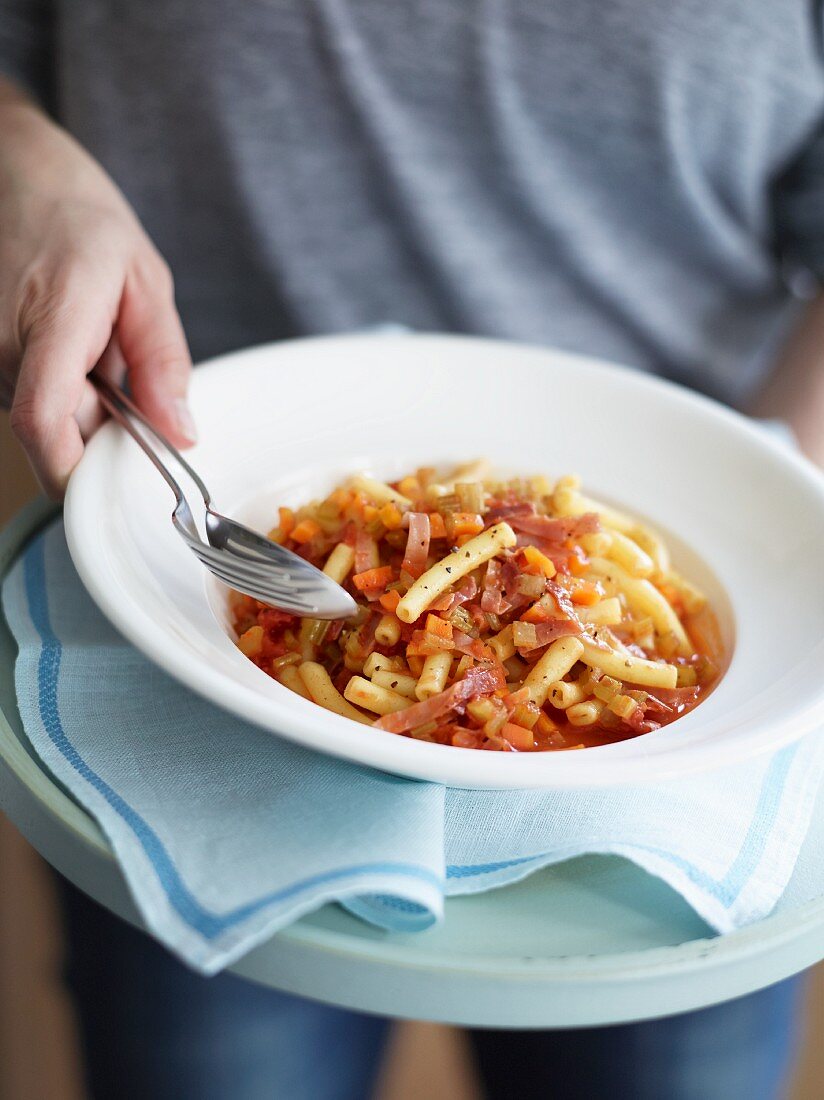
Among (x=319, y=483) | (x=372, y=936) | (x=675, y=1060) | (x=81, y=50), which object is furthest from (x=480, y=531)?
(x=81, y=50)

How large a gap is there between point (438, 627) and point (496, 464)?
446 mm

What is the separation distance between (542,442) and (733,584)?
376 millimetres

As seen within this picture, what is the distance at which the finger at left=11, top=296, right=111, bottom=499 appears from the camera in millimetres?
1094

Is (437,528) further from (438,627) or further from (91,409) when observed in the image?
(91,409)

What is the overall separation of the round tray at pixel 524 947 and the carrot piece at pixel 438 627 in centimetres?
27

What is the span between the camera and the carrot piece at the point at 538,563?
3.88ft

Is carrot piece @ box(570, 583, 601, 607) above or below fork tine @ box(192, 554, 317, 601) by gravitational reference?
above

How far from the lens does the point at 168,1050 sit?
1566 millimetres

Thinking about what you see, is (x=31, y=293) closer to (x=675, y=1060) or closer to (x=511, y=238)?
(x=511, y=238)

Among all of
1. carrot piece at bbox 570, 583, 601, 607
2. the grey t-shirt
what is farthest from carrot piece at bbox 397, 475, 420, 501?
the grey t-shirt

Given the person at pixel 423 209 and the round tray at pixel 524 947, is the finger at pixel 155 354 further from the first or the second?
the round tray at pixel 524 947

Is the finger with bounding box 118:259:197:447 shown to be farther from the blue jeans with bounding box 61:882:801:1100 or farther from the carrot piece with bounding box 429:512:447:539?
the blue jeans with bounding box 61:882:801:1100

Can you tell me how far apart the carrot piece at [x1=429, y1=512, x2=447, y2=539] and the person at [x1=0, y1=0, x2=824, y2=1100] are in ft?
1.07

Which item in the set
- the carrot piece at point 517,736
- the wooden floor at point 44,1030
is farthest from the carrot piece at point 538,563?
the wooden floor at point 44,1030
